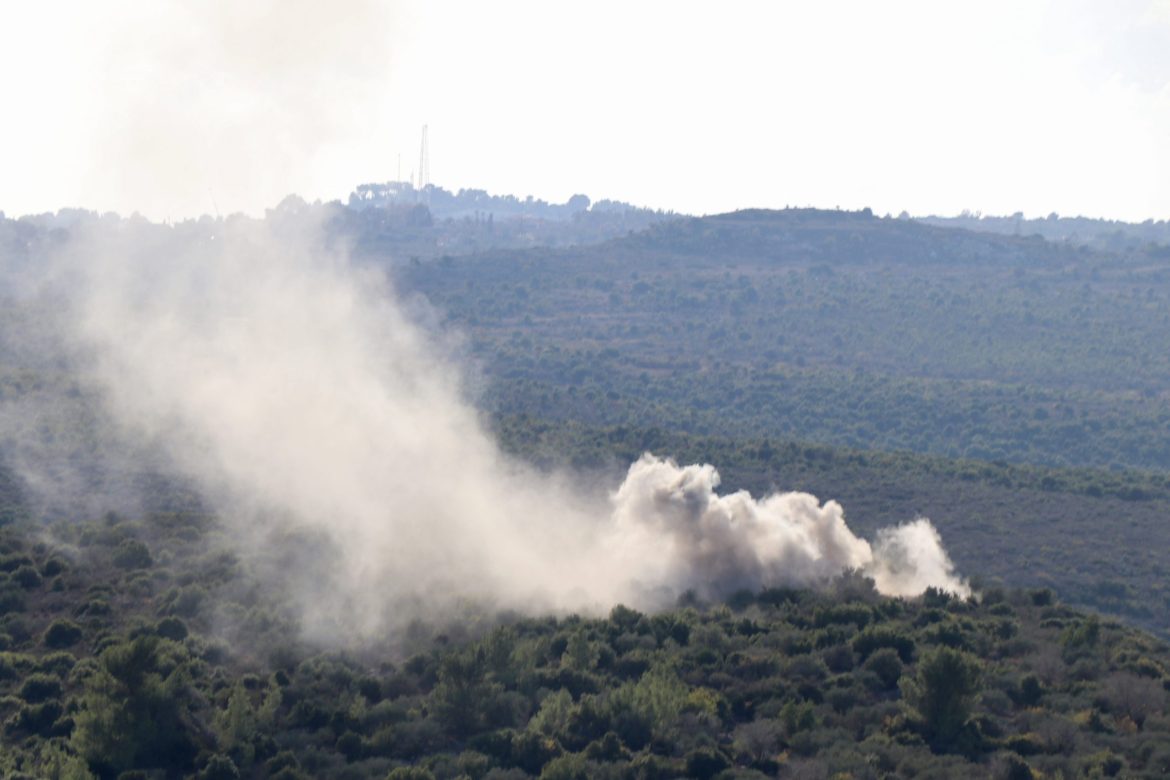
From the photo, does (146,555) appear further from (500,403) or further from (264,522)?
(500,403)

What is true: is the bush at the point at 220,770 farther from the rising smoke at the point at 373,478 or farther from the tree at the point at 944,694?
the tree at the point at 944,694

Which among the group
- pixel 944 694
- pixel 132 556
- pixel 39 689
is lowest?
pixel 132 556

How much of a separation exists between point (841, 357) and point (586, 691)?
132135mm

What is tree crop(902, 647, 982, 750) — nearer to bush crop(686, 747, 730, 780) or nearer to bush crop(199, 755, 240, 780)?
bush crop(686, 747, 730, 780)

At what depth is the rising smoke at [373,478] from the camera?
1941 inches

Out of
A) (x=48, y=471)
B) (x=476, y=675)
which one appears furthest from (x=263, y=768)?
(x=48, y=471)

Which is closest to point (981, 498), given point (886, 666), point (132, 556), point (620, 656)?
point (886, 666)

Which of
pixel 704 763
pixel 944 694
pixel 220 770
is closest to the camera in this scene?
pixel 220 770

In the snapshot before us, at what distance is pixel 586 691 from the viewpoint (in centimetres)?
3588

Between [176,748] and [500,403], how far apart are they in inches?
3492

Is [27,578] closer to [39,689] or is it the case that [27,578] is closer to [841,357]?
[39,689]

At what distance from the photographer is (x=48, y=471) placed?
7131 cm

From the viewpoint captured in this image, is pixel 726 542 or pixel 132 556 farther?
pixel 132 556

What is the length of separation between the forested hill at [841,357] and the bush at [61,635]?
7565 centimetres
